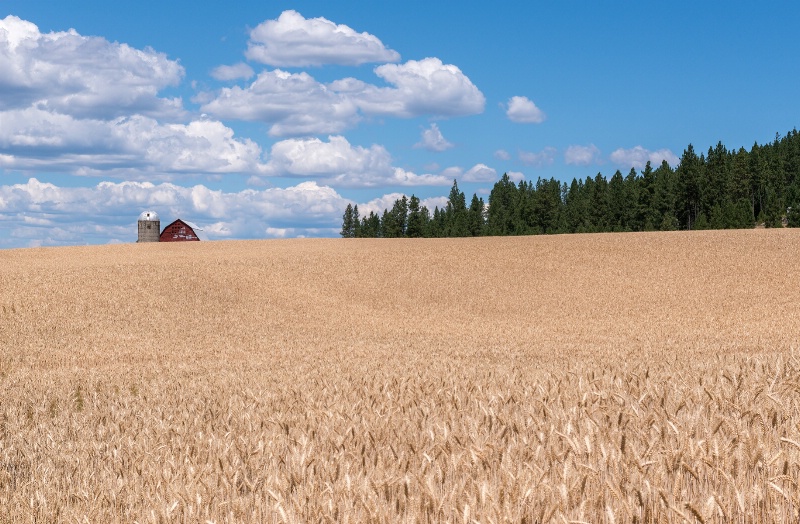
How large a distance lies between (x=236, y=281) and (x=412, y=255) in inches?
602

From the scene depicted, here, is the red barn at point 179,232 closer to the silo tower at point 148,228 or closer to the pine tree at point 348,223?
the silo tower at point 148,228

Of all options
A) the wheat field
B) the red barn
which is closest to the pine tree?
the red barn

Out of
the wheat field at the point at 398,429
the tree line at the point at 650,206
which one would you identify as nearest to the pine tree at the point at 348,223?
the tree line at the point at 650,206

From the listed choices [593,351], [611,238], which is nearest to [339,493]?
[593,351]

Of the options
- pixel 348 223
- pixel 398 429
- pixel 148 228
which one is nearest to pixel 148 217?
pixel 148 228

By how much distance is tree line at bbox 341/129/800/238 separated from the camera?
105125mm

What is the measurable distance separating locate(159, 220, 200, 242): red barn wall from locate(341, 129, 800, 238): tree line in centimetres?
4068

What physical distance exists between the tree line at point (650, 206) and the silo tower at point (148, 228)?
143 feet

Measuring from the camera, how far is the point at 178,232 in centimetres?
8869

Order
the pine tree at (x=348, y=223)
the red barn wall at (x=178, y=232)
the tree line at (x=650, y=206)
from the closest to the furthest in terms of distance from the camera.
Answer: the red barn wall at (x=178, y=232)
the tree line at (x=650, y=206)
the pine tree at (x=348, y=223)

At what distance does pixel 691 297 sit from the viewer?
3528cm

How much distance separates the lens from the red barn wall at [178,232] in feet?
290

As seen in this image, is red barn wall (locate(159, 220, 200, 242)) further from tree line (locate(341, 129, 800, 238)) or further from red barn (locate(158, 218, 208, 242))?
tree line (locate(341, 129, 800, 238))

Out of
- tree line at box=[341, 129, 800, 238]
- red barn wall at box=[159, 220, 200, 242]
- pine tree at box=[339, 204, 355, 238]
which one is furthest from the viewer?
pine tree at box=[339, 204, 355, 238]
